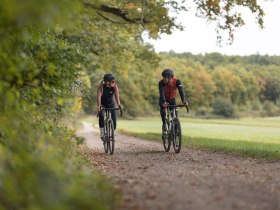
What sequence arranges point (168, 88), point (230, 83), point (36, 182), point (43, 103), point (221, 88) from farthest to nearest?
point (230, 83) → point (221, 88) → point (168, 88) → point (43, 103) → point (36, 182)

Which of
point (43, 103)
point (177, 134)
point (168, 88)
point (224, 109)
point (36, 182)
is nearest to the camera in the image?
point (36, 182)

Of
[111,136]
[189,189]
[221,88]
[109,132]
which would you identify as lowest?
[189,189]

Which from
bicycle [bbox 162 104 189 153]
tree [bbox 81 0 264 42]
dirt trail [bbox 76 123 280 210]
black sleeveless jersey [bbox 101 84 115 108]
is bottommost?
dirt trail [bbox 76 123 280 210]

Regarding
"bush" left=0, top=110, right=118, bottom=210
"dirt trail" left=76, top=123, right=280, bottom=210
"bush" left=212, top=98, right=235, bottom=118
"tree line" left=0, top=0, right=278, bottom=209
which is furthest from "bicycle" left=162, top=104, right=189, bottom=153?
"bush" left=212, top=98, right=235, bottom=118

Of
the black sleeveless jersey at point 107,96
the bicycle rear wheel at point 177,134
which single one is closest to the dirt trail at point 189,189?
the bicycle rear wheel at point 177,134

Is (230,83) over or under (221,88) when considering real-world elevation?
over

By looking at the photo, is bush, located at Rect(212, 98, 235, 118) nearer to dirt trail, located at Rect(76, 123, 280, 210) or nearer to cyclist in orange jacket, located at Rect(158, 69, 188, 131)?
cyclist in orange jacket, located at Rect(158, 69, 188, 131)

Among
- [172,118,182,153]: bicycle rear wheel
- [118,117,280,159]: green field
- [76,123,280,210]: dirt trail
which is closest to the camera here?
[76,123,280,210]: dirt trail

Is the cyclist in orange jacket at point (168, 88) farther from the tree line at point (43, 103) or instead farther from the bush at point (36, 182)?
the bush at point (36, 182)

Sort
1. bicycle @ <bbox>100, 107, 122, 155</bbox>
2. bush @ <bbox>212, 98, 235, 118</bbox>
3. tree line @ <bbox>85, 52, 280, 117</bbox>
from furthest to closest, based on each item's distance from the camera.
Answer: tree line @ <bbox>85, 52, 280, 117</bbox>, bush @ <bbox>212, 98, 235, 118</bbox>, bicycle @ <bbox>100, 107, 122, 155</bbox>

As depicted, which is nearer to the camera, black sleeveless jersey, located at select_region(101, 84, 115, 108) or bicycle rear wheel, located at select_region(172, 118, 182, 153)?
bicycle rear wheel, located at select_region(172, 118, 182, 153)

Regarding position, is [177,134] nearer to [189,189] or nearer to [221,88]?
[189,189]

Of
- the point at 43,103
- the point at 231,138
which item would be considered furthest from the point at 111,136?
the point at 231,138

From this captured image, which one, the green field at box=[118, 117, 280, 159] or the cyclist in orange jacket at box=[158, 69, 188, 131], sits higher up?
the cyclist in orange jacket at box=[158, 69, 188, 131]
